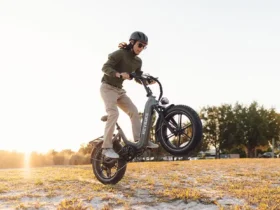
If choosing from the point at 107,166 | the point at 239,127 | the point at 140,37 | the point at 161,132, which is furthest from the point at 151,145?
the point at 239,127

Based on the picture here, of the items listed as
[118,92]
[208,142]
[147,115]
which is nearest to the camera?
[147,115]

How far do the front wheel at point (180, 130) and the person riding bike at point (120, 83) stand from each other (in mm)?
427

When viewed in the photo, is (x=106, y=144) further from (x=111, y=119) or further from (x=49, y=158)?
(x=49, y=158)

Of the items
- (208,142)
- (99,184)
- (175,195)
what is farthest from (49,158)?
(208,142)

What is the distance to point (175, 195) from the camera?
276 inches

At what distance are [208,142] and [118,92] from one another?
5244 cm

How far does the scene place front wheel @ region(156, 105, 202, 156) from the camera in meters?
5.96

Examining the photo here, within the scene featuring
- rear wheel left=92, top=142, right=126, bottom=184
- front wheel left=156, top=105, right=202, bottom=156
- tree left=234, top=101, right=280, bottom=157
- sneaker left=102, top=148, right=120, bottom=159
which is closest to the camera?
front wheel left=156, top=105, right=202, bottom=156

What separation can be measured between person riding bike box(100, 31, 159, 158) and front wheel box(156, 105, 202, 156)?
43 cm

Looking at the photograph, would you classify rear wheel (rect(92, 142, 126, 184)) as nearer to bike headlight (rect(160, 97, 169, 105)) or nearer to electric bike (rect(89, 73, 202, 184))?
electric bike (rect(89, 73, 202, 184))

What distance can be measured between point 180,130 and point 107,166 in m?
2.89

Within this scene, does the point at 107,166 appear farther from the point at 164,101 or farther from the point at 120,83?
the point at 164,101

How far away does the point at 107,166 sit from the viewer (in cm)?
842

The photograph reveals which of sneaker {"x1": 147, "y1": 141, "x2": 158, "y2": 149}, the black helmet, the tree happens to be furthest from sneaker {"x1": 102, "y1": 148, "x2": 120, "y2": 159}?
the tree
